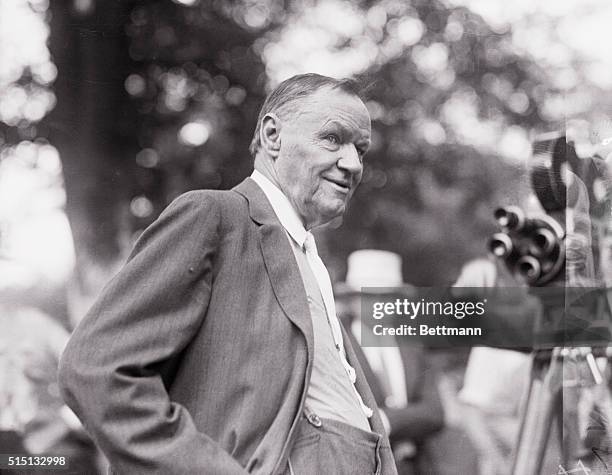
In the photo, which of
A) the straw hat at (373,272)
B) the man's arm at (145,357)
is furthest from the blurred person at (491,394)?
the man's arm at (145,357)

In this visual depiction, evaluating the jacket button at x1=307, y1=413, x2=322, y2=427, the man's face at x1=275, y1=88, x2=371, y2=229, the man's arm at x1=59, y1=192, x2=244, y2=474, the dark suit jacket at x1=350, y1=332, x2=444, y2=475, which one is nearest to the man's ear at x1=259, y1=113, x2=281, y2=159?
Answer: the man's face at x1=275, y1=88, x2=371, y2=229

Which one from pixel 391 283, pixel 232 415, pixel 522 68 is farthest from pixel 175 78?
pixel 232 415

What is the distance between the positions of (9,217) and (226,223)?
146cm

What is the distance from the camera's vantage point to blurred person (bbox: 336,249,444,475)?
279 centimetres

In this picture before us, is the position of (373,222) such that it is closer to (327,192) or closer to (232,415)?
(327,192)

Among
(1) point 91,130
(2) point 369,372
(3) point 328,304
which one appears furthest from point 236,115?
(3) point 328,304

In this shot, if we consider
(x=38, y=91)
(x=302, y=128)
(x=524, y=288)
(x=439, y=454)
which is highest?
(x=302, y=128)

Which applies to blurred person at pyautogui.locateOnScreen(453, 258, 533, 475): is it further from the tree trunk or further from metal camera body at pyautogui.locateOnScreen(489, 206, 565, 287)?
the tree trunk

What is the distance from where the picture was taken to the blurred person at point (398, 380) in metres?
2.79

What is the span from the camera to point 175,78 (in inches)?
113

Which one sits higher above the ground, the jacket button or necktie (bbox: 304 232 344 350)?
necktie (bbox: 304 232 344 350)

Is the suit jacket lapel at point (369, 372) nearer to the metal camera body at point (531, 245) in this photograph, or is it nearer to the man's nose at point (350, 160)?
the metal camera body at point (531, 245)

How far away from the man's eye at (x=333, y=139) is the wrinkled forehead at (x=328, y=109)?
0.03 m

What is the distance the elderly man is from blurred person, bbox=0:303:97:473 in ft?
4.27
